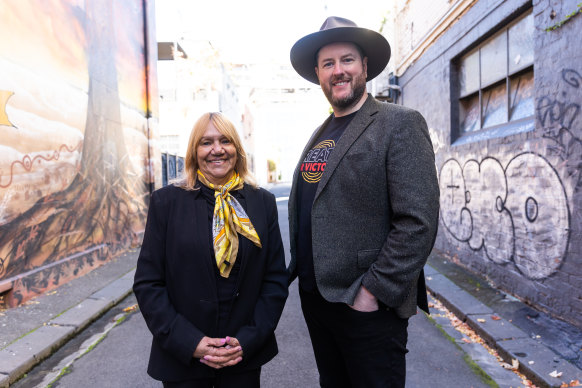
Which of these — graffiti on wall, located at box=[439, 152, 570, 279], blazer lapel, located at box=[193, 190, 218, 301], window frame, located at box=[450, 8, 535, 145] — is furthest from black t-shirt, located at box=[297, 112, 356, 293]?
window frame, located at box=[450, 8, 535, 145]

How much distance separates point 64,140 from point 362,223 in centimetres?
594

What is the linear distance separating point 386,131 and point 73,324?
14.0 ft

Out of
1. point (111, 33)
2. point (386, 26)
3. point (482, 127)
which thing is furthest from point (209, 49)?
point (482, 127)

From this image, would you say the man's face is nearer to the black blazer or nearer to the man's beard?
the man's beard

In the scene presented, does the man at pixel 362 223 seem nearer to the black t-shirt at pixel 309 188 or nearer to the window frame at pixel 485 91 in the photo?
the black t-shirt at pixel 309 188

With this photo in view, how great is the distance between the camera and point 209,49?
2053 centimetres

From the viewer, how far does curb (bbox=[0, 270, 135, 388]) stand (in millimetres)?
3391

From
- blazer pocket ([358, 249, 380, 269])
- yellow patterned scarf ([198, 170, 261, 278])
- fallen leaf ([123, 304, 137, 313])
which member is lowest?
fallen leaf ([123, 304, 137, 313])

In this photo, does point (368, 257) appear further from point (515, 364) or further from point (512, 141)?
point (512, 141)

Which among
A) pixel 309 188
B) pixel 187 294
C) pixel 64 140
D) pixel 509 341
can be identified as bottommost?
pixel 509 341

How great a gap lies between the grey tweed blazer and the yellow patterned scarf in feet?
1.12

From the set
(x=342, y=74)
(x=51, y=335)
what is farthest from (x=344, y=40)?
(x=51, y=335)

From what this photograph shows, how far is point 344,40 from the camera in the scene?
2080mm

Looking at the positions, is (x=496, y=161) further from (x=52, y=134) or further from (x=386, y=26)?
(x=386, y=26)
